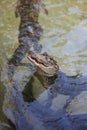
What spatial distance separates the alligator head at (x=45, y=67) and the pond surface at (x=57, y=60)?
0.33ft

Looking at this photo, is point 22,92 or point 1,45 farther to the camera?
point 1,45

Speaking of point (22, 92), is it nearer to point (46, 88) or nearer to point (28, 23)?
point (46, 88)

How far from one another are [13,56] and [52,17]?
1.43 meters

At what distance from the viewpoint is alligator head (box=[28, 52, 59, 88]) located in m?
4.18

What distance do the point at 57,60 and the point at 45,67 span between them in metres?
0.59

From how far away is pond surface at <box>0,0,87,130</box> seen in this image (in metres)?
3.63

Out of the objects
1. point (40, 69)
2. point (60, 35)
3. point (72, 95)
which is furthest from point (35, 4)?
point (72, 95)

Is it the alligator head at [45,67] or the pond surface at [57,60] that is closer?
the pond surface at [57,60]

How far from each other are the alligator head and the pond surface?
0.10 meters

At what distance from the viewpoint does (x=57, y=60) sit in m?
4.75

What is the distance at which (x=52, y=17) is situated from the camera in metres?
5.88

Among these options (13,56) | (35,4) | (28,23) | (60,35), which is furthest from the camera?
(35,4)

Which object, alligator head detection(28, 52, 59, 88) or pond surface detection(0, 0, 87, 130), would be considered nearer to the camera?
pond surface detection(0, 0, 87, 130)

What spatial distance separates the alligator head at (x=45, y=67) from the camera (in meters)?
4.18
